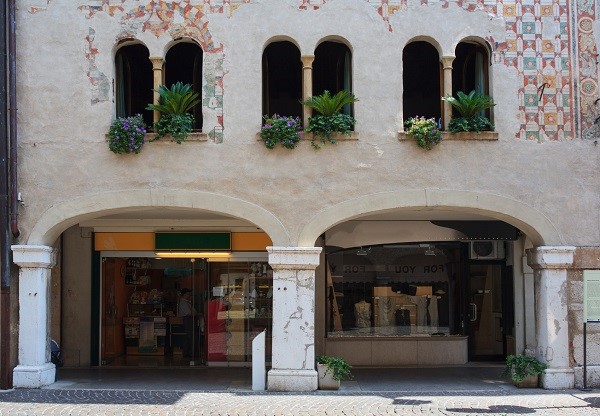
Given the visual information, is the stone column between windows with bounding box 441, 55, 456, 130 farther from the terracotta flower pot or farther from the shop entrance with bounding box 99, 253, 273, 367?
the shop entrance with bounding box 99, 253, 273, 367

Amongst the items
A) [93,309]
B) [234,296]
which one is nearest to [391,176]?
[234,296]

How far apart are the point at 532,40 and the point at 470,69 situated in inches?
57.2

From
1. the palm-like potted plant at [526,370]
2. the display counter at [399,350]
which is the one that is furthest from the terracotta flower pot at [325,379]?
the display counter at [399,350]

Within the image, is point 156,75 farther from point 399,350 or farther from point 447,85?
point 399,350

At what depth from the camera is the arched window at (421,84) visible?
51.6 feet

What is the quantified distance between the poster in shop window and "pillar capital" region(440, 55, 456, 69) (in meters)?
4.29

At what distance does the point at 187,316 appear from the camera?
17906mm

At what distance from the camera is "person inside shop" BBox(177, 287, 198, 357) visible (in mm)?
17828

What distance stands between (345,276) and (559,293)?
508 centimetres

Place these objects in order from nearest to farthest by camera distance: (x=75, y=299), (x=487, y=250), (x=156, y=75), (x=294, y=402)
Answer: (x=294, y=402) < (x=156, y=75) < (x=75, y=299) < (x=487, y=250)

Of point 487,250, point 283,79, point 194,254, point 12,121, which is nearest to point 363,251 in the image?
point 487,250

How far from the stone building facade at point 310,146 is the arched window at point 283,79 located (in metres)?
1.08

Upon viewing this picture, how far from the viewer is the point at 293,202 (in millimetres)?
13859

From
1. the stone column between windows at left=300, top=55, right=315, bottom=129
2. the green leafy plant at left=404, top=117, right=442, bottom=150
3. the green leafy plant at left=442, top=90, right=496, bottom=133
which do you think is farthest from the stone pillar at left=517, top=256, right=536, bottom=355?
the stone column between windows at left=300, top=55, right=315, bottom=129
